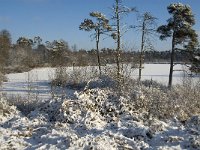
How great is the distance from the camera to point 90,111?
1161 centimetres

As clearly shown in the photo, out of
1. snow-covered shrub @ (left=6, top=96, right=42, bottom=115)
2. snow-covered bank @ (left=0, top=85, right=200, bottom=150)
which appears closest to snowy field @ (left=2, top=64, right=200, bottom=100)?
snow-covered shrub @ (left=6, top=96, right=42, bottom=115)

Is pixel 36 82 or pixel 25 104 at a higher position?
pixel 25 104

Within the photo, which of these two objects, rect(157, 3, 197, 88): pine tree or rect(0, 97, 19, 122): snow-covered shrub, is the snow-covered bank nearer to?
rect(0, 97, 19, 122): snow-covered shrub

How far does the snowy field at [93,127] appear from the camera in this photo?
9.44m

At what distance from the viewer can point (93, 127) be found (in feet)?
34.8

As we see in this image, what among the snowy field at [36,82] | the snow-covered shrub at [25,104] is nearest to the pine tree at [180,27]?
the snowy field at [36,82]

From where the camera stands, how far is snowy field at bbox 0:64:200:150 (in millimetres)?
9438

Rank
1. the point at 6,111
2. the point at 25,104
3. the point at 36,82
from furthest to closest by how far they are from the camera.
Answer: the point at 36,82 → the point at 25,104 → the point at 6,111

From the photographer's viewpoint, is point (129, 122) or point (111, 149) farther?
point (129, 122)

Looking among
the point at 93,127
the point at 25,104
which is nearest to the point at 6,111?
the point at 25,104

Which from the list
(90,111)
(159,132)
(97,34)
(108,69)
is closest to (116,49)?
(108,69)

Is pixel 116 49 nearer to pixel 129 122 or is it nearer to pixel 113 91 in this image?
pixel 113 91

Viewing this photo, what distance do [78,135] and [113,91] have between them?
371 cm

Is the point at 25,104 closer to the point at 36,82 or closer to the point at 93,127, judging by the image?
the point at 93,127
